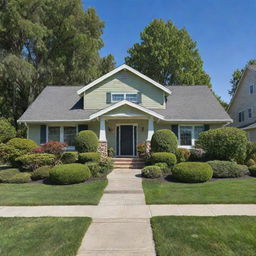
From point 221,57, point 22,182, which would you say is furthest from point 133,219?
point 221,57

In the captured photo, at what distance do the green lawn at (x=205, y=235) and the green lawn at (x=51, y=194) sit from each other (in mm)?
2731

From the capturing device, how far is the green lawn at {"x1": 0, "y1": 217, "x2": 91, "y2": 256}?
3719 millimetres

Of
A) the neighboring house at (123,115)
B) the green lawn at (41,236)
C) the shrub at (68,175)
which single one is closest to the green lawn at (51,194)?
the shrub at (68,175)

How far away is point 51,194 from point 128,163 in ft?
20.5

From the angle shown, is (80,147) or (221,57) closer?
(80,147)

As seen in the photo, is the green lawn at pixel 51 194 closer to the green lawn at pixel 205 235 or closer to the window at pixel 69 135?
the green lawn at pixel 205 235

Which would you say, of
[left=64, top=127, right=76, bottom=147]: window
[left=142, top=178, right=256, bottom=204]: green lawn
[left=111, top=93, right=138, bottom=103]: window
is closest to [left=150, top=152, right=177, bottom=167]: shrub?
[left=142, top=178, right=256, bottom=204]: green lawn

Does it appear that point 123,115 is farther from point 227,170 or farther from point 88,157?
point 227,170

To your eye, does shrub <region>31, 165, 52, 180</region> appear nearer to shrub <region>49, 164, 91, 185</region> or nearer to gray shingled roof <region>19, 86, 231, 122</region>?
shrub <region>49, 164, 91, 185</region>

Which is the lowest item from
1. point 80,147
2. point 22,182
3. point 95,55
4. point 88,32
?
point 22,182

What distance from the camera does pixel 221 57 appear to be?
55.4 ft

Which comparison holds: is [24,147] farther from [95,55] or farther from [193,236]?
[95,55]

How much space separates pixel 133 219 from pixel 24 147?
9160 mm

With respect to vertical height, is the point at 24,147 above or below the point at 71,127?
below
